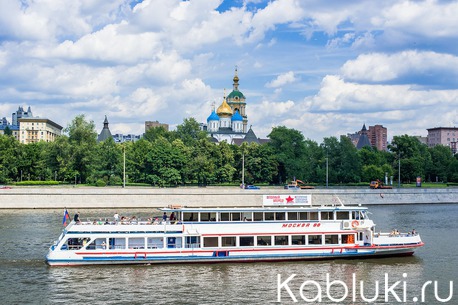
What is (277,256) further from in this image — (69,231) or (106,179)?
(106,179)

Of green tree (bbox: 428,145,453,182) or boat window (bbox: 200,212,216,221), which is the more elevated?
green tree (bbox: 428,145,453,182)

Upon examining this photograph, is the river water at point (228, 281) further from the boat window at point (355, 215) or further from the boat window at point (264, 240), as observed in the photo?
the boat window at point (355, 215)

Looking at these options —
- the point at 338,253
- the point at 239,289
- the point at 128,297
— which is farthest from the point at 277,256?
the point at 128,297

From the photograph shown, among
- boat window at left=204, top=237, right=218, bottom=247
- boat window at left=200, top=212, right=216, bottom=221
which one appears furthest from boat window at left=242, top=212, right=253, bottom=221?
boat window at left=204, top=237, right=218, bottom=247

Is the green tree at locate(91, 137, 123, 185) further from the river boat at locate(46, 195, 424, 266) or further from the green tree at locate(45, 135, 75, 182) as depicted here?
the river boat at locate(46, 195, 424, 266)

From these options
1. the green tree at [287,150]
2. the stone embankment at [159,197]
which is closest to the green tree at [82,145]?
the stone embankment at [159,197]

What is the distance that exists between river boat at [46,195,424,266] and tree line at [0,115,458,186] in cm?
5854

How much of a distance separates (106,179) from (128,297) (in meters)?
72.0

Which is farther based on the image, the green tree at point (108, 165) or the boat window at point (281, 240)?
the green tree at point (108, 165)

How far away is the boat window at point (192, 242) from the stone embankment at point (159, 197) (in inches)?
1419

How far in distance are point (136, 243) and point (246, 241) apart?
7.94 metres

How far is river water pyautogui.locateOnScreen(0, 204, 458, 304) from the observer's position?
33250mm

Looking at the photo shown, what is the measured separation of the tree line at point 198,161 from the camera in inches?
4139

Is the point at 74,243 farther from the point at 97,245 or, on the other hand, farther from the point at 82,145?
the point at 82,145
